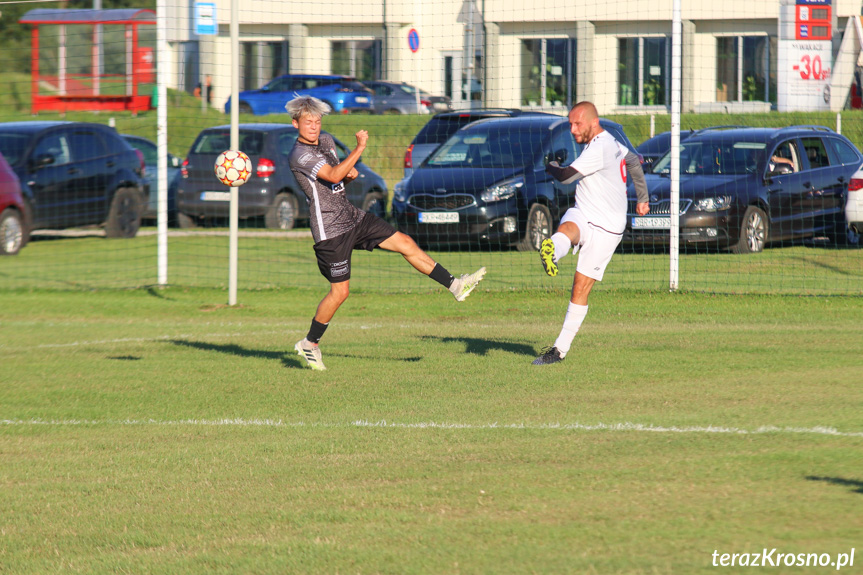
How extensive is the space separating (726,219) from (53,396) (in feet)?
33.9

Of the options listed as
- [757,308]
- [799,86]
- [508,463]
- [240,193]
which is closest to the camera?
[508,463]

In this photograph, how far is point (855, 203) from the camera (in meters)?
15.9

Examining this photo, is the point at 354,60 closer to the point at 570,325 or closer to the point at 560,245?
the point at 570,325

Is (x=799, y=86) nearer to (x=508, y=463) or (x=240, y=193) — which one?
(x=240, y=193)

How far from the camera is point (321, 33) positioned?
43.6 m

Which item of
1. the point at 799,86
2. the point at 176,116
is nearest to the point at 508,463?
the point at 176,116

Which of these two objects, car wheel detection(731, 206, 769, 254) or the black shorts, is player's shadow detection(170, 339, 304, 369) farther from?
car wheel detection(731, 206, 769, 254)

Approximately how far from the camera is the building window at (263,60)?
131 feet

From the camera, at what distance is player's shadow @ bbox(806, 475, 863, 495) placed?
4.81 metres

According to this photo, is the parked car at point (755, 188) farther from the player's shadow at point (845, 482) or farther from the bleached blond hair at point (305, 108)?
the player's shadow at point (845, 482)

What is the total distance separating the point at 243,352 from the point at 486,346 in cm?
214

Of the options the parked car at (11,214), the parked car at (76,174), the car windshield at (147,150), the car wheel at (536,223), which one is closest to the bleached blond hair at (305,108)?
the car wheel at (536,223)

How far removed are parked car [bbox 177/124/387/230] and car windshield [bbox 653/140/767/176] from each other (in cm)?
583

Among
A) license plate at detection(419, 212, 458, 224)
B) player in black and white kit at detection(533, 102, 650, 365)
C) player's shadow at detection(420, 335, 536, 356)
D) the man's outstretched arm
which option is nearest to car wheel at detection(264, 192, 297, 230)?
license plate at detection(419, 212, 458, 224)
